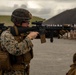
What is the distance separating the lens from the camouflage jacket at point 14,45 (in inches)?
208

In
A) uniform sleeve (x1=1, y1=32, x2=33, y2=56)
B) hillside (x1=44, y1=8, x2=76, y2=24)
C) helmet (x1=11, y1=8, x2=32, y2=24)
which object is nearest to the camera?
uniform sleeve (x1=1, y1=32, x2=33, y2=56)

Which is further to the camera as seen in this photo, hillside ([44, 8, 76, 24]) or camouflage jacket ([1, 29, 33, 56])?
hillside ([44, 8, 76, 24])

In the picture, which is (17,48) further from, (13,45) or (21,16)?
(21,16)

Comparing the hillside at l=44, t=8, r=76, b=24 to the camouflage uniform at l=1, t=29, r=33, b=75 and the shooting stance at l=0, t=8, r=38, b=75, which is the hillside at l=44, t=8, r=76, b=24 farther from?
the camouflage uniform at l=1, t=29, r=33, b=75

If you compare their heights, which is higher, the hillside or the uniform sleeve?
the hillside

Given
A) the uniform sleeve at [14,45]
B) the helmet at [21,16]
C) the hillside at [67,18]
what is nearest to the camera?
the uniform sleeve at [14,45]

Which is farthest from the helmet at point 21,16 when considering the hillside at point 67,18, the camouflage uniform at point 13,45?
the hillside at point 67,18

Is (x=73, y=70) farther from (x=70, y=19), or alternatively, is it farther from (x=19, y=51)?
(x=19, y=51)

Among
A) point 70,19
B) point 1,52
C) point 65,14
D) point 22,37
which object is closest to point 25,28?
point 22,37

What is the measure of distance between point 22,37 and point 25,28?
0.14 meters

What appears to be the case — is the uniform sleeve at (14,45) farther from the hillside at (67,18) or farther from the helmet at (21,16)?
the hillside at (67,18)

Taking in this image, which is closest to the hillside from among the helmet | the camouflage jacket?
the helmet

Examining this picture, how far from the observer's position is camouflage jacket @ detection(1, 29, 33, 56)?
17.3 ft

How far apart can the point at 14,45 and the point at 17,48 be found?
0.06 metres
